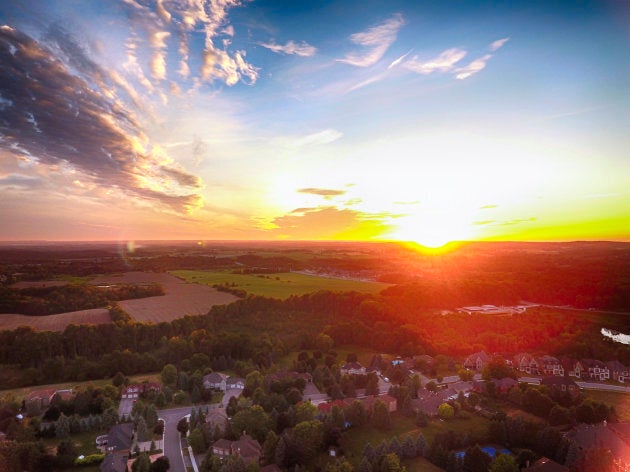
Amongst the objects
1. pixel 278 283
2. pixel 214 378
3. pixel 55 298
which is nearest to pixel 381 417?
pixel 214 378

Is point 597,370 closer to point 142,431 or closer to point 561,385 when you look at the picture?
point 561,385

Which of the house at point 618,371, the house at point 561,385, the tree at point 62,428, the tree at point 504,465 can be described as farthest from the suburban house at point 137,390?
the house at point 618,371

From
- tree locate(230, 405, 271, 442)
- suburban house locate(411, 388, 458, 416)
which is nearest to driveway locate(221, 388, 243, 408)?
tree locate(230, 405, 271, 442)

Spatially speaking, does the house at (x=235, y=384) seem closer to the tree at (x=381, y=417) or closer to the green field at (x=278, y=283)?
the tree at (x=381, y=417)

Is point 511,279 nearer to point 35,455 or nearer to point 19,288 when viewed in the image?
point 35,455

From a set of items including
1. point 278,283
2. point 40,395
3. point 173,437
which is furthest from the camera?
point 278,283

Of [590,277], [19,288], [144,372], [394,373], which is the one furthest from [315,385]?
[590,277]

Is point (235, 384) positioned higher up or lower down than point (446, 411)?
lower down
